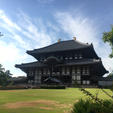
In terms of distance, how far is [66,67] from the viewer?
38938 millimetres

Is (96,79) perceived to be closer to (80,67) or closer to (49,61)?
(80,67)

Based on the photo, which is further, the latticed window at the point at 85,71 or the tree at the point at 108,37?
the latticed window at the point at 85,71

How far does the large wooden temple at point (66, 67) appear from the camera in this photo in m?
36.1

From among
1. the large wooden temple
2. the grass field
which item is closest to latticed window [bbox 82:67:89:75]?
the large wooden temple

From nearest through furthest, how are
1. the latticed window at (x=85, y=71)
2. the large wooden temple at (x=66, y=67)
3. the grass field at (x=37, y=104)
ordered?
the grass field at (x=37, y=104), the large wooden temple at (x=66, y=67), the latticed window at (x=85, y=71)

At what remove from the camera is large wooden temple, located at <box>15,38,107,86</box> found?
1422 inches

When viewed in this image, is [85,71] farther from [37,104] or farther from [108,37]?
[37,104]

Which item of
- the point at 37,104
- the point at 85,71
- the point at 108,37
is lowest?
the point at 37,104

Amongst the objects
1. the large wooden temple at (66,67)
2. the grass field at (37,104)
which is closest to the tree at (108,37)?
the large wooden temple at (66,67)

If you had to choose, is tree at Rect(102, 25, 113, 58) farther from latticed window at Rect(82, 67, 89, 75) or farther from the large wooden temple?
latticed window at Rect(82, 67, 89, 75)

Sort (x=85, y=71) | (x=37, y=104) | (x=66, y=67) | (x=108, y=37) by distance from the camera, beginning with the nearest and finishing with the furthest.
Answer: (x=37, y=104)
(x=108, y=37)
(x=85, y=71)
(x=66, y=67)

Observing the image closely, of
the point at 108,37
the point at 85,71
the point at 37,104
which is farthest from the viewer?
the point at 85,71

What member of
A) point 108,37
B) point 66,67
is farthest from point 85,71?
point 108,37

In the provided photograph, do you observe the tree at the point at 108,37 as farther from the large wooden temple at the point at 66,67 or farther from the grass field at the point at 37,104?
the grass field at the point at 37,104
